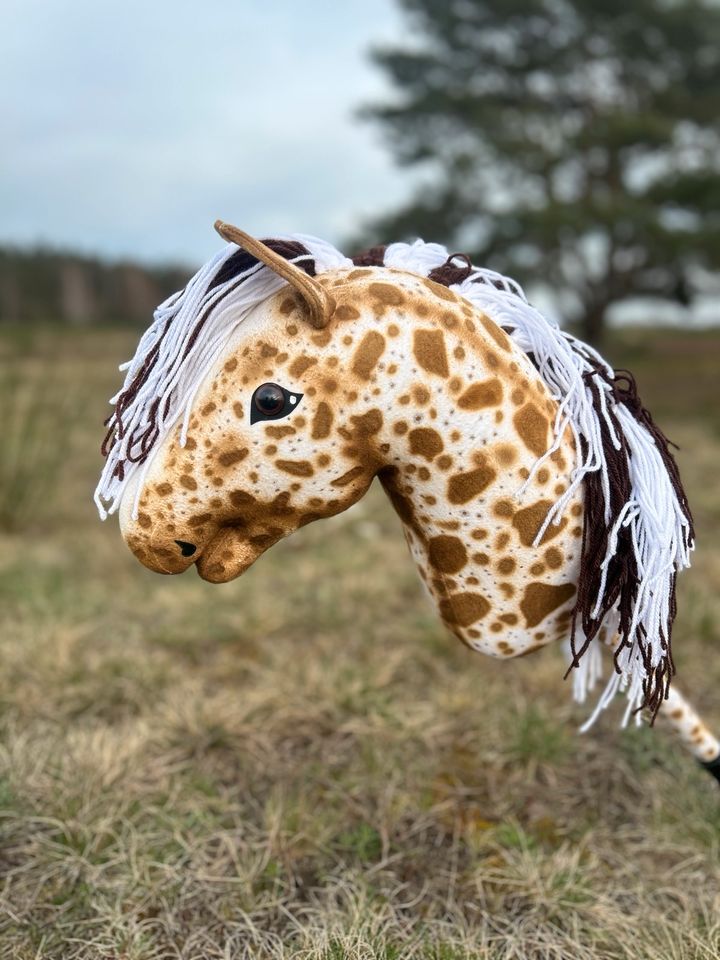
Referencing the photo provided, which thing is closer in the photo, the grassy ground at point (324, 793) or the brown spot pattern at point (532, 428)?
the brown spot pattern at point (532, 428)

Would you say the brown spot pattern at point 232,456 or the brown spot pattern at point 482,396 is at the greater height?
the brown spot pattern at point 482,396

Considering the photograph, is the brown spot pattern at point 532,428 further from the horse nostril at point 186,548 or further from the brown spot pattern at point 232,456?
the horse nostril at point 186,548

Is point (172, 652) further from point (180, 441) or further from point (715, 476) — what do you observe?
point (715, 476)

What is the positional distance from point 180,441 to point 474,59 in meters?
9.30

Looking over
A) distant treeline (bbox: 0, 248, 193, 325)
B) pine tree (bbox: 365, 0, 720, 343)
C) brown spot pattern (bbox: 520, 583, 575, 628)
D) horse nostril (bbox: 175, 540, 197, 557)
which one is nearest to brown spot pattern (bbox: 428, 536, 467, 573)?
brown spot pattern (bbox: 520, 583, 575, 628)

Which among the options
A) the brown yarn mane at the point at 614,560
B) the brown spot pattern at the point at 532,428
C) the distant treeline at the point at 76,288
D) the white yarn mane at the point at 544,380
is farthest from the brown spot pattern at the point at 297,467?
the distant treeline at the point at 76,288

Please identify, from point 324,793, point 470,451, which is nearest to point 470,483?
point 470,451

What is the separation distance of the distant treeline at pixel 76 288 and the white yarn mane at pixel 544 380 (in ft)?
38.8

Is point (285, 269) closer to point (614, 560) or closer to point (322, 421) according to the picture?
point (322, 421)

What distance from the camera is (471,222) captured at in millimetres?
8781

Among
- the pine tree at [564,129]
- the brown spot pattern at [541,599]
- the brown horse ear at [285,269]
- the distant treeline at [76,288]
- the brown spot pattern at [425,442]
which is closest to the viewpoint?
the brown horse ear at [285,269]

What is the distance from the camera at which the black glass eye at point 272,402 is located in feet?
3.42

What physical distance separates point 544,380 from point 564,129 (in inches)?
340

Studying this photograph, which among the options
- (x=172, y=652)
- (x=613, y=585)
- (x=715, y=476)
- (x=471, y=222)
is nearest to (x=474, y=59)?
(x=471, y=222)
